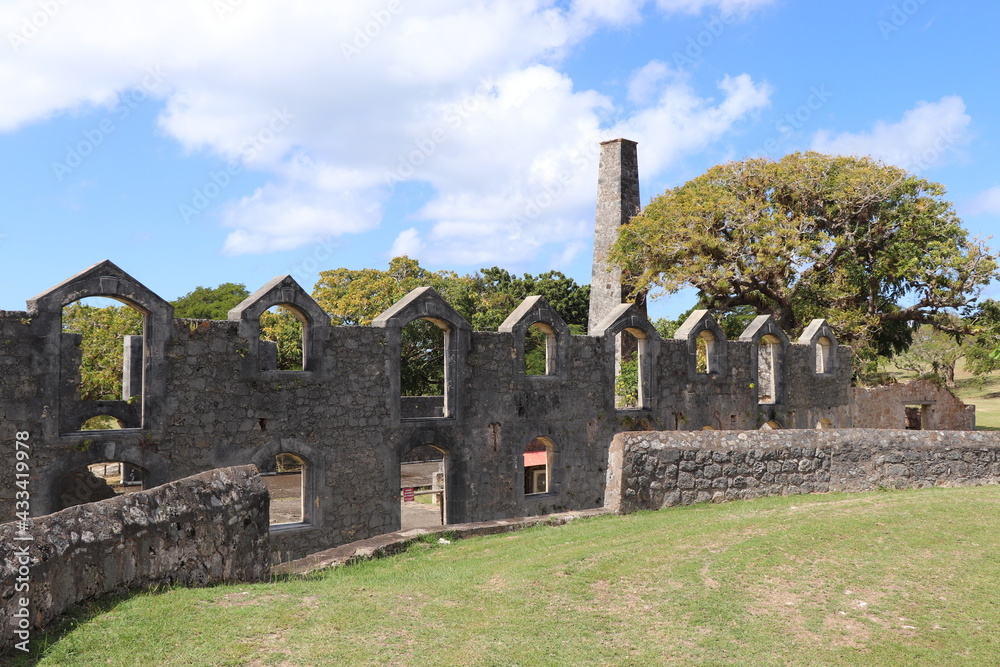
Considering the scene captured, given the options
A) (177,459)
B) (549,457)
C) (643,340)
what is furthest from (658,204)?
(177,459)

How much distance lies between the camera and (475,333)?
53.0 ft

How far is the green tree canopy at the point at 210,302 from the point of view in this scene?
4612 centimetres

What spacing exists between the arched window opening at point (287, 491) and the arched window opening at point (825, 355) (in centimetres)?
1527

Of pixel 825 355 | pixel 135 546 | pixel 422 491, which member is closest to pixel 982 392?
pixel 825 355

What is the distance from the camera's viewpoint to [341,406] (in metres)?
14.5

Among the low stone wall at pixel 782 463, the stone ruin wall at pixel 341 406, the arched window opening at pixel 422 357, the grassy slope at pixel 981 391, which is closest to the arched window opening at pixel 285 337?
the arched window opening at pixel 422 357

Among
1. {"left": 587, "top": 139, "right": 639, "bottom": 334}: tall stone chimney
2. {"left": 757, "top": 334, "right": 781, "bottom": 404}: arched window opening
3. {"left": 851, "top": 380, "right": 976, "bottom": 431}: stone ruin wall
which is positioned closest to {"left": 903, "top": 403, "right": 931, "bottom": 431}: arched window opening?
{"left": 851, "top": 380, "right": 976, "bottom": 431}: stone ruin wall

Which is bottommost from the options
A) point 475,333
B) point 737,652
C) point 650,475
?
point 737,652

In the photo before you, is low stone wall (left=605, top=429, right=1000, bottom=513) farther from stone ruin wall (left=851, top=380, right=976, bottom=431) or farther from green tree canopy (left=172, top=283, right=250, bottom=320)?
green tree canopy (left=172, top=283, right=250, bottom=320)

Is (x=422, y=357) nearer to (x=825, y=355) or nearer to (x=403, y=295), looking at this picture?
(x=403, y=295)

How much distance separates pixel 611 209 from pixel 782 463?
23.0 m

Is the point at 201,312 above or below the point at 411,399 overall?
above

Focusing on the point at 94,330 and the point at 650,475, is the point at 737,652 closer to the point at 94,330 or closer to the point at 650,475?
the point at 650,475

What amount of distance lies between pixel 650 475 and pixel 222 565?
6.63 metres
